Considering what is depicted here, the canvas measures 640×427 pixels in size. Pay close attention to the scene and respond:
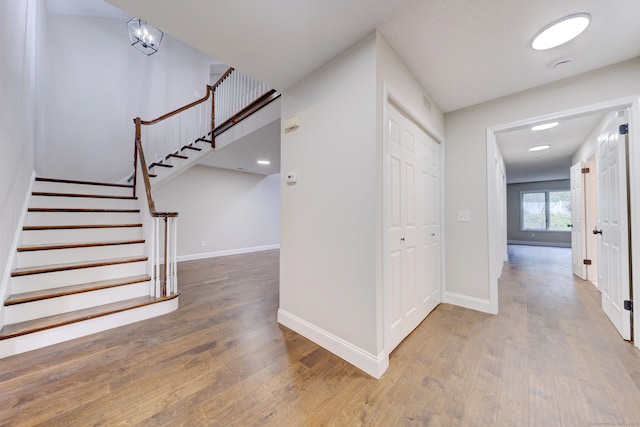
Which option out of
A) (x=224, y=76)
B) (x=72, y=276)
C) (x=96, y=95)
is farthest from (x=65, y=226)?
(x=224, y=76)

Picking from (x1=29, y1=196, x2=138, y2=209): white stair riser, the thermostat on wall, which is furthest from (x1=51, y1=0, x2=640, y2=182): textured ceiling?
(x1=29, y1=196, x2=138, y2=209): white stair riser

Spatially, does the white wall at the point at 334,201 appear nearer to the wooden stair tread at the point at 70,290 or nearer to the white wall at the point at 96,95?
the wooden stair tread at the point at 70,290

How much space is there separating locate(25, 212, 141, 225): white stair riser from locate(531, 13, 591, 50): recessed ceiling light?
15.4 feet

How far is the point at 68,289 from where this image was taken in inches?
90.2

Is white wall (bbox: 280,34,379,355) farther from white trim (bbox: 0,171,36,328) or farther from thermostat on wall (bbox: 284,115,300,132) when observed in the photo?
white trim (bbox: 0,171,36,328)

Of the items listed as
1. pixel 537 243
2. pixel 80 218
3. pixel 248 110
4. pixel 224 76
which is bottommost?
pixel 537 243

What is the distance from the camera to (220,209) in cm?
592

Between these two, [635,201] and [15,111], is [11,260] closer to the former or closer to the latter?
[15,111]

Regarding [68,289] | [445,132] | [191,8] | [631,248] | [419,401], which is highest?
[191,8]

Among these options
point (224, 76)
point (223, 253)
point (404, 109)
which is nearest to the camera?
point (404, 109)

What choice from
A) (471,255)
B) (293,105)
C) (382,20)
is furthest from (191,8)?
(471,255)

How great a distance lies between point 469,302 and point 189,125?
5912 mm

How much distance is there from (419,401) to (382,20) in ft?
7.67

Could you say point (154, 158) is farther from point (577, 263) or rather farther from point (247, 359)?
point (577, 263)
